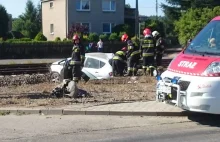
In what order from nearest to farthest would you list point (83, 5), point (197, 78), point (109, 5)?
point (197, 78), point (83, 5), point (109, 5)

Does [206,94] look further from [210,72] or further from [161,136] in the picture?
[161,136]

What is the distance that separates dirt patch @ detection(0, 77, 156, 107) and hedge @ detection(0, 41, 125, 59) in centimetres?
2765

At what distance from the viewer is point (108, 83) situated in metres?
16.5

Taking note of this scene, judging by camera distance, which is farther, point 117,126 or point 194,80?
point 117,126

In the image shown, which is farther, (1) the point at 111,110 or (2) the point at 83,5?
(2) the point at 83,5

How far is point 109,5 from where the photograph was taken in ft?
189

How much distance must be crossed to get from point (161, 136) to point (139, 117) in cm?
196

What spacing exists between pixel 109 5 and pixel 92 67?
38.8 meters

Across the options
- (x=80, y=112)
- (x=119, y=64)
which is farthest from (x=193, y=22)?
(x=80, y=112)

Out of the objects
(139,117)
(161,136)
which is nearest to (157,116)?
(139,117)

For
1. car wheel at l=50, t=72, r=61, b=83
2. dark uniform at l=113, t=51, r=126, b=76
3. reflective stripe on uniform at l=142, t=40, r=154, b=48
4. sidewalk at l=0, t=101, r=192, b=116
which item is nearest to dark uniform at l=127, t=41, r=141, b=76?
dark uniform at l=113, t=51, r=126, b=76

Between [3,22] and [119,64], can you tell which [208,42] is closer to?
[119,64]

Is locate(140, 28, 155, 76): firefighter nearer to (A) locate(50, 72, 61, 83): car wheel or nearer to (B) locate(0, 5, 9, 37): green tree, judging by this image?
(A) locate(50, 72, 61, 83): car wheel

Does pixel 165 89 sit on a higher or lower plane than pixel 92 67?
higher
